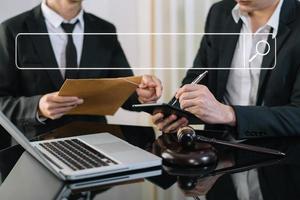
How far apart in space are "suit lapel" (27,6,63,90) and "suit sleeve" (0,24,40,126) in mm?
101

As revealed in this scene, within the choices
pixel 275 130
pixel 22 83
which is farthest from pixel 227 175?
pixel 22 83

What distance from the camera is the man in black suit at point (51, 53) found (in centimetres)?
193

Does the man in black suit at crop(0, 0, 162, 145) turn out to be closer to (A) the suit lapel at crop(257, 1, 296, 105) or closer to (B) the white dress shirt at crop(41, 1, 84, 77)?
(B) the white dress shirt at crop(41, 1, 84, 77)

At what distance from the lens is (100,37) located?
6.39 ft

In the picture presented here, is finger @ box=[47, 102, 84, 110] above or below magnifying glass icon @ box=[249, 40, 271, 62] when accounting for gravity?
below

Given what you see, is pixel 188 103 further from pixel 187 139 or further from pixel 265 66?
pixel 265 66

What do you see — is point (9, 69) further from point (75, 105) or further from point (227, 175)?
point (227, 175)

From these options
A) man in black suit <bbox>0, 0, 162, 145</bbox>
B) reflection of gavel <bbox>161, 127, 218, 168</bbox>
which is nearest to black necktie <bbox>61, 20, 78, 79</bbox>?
man in black suit <bbox>0, 0, 162, 145</bbox>

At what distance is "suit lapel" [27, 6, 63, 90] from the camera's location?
1.94 meters

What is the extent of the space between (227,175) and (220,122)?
0.48m

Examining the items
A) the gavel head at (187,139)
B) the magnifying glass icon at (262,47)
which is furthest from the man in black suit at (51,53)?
the gavel head at (187,139)

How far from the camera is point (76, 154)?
1175 mm
